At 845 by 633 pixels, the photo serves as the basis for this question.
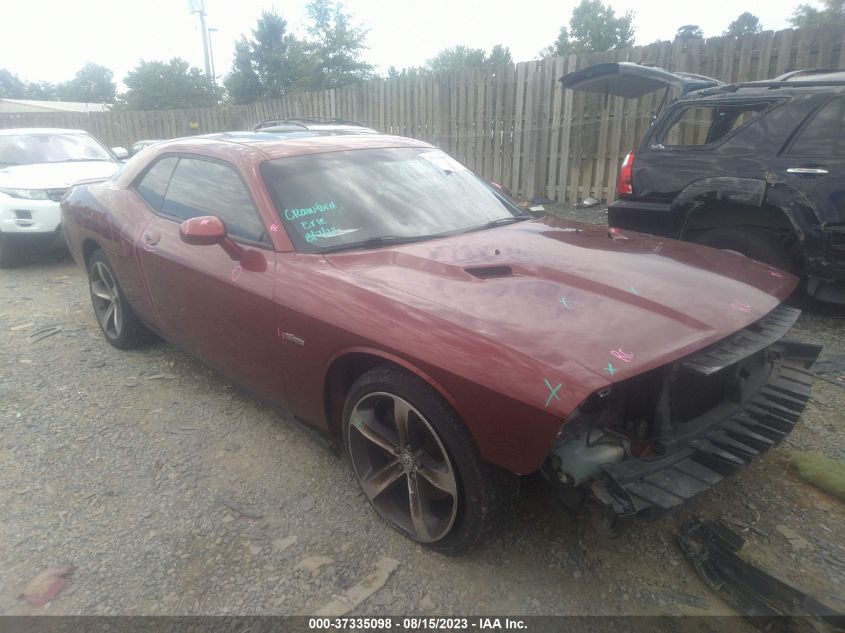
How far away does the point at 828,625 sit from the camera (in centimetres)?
181

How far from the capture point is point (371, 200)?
9.78 feet

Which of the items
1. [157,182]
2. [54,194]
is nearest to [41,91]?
[54,194]

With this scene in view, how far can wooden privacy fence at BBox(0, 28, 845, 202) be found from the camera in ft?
22.6

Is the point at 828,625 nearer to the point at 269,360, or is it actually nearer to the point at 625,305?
the point at 625,305

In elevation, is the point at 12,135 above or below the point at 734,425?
above

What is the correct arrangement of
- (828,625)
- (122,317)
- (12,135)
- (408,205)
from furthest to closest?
1. (12,135)
2. (122,317)
3. (408,205)
4. (828,625)

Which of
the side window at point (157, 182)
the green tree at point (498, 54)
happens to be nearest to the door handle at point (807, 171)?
the side window at point (157, 182)

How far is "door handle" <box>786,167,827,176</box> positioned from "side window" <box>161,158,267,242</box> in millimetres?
3824

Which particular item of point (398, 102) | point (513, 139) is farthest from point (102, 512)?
point (398, 102)

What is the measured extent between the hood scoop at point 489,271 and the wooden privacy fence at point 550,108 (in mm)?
6344

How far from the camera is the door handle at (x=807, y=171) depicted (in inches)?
157

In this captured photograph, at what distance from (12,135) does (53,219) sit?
6.76 ft

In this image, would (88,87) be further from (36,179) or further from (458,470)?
(458,470)

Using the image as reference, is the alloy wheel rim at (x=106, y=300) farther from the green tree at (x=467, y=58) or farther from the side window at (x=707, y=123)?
the green tree at (x=467, y=58)
